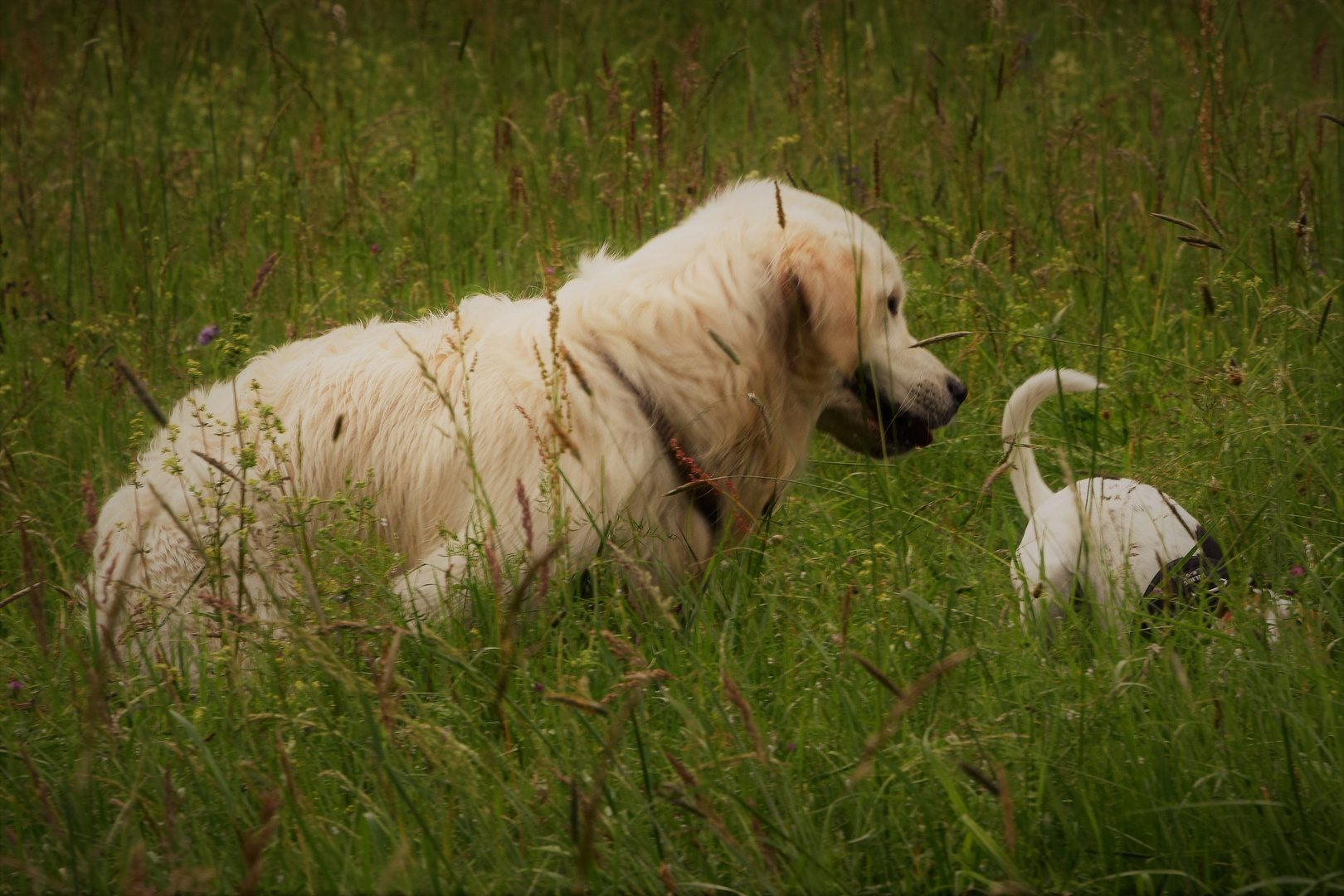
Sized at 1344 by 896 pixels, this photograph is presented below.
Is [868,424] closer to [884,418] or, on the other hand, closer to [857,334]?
[884,418]

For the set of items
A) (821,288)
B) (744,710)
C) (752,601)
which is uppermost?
(821,288)

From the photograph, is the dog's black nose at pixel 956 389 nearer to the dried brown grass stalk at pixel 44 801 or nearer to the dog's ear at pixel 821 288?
the dog's ear at pixel 821 288

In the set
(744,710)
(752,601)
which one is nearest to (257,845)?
(744,710)

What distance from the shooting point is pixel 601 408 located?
95.1 inches

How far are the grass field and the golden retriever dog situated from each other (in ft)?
0.51

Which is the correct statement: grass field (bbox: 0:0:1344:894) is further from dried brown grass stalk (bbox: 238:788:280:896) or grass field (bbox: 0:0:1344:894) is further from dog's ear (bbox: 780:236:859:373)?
dog's ear (bbox: 780:236:859:373)

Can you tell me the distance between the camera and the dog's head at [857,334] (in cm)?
247

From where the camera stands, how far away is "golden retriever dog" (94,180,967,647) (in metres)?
2.37

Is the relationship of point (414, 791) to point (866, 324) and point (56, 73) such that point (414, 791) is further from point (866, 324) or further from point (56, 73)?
point (56, 73)

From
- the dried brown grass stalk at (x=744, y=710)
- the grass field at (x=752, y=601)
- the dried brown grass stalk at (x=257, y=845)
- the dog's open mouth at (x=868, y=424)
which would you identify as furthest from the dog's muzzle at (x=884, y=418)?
the dried brown grass stalk at (x=257, y=845)

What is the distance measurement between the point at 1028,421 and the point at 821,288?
0.59 meters

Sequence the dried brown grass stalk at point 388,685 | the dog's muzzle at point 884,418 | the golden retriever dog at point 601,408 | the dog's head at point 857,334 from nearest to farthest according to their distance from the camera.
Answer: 1. the dried brown grass stalk at point 388,685
2. the golden retriever dog at point 601,408
3. the dog's head at point 857,334
4. the dog's muzzle at point 884,418

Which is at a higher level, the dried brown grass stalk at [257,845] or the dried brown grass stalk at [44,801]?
the dried brown grass stalk at [257,845]

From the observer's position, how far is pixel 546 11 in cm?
753
